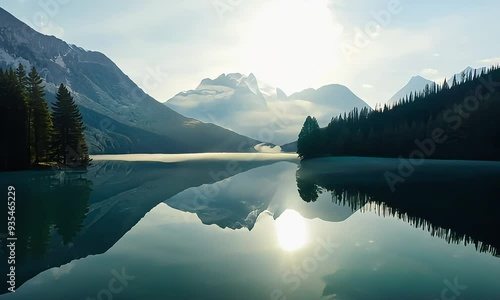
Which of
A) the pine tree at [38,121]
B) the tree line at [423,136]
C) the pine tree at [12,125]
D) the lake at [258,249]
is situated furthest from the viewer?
the tree line at [423,136]

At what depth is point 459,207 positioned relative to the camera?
29.8m

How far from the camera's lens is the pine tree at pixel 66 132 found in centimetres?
7988

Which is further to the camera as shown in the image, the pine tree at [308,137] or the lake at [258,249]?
the pine tree at [308,137]

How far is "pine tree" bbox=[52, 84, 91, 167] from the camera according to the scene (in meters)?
79.9

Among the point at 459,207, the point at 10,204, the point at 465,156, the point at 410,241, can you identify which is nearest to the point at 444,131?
the point at 465,156

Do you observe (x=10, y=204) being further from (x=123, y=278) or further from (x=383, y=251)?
(x=383, y=251)

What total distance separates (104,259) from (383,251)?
48.6 ft

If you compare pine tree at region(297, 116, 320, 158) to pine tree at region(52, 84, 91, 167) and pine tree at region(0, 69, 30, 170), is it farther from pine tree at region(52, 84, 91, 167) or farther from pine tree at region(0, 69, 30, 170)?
pine tree at region(0, 69, 30, 170)

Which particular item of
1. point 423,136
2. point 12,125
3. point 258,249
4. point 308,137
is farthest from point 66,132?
point 423,136

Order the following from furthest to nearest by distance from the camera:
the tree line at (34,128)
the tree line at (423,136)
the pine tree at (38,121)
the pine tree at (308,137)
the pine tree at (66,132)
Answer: the pine tree at (308,137), the tree line at (423,136), the pine tree at (66,132), the pine tree at (38,121), the tree line at (34,128)

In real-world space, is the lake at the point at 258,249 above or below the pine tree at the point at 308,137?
below

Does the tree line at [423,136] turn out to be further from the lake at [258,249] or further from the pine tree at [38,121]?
the lake at [258,249]

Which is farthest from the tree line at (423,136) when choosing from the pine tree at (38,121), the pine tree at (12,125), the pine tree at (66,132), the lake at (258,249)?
the lake at (258,249)

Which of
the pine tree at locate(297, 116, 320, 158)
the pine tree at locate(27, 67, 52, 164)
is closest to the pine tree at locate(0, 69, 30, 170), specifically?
the pine tree at locate(27, 67, 52, 164)
